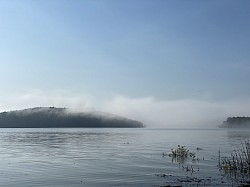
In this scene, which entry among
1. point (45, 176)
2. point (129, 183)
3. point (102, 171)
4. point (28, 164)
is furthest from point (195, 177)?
point (28, 164)

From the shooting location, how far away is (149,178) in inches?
1400

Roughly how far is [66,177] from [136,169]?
31.5 ft

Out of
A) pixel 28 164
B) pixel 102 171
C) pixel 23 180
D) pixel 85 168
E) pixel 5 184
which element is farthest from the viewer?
pixel 28 164

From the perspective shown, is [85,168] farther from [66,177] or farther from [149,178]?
[149,178]

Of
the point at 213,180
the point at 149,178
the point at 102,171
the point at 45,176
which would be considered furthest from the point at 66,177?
the point at 213,180

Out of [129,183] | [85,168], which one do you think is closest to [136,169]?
[85,168]

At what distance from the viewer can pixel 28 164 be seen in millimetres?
47656

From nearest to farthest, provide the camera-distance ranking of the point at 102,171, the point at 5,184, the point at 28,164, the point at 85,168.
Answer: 1. the point at 5,184
2. the point at 102,171
3. the point at 85,168
4. the point at 28,164

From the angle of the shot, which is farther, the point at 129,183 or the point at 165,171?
the point at 165,171

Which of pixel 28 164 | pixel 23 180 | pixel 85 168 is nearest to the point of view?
pixel 23 180

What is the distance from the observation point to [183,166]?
45594 mm

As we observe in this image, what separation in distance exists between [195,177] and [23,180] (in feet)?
57.8

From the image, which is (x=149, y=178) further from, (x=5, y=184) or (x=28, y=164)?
(x=28, y=164)

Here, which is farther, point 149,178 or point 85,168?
point 85,168
